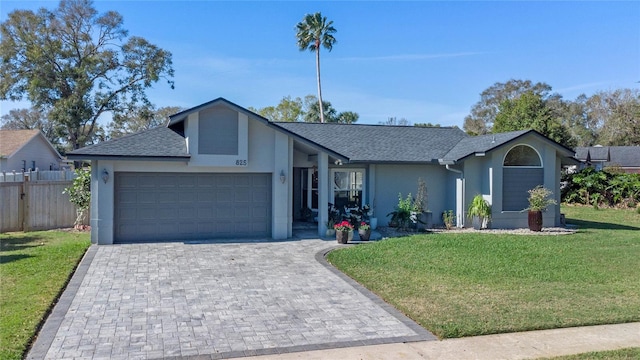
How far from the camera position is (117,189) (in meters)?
13.1

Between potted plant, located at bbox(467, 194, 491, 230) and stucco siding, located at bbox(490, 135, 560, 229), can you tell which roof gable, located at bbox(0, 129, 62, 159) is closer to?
potted plant, located at bbox(467, 194, 491, 230)

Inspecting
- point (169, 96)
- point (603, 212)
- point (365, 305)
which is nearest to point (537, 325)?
point (365, 305)

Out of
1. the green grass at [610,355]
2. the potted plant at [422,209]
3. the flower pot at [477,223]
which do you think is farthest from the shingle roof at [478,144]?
the green grass at [610,355]

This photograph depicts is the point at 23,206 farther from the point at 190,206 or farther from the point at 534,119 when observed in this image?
the point at 534,119

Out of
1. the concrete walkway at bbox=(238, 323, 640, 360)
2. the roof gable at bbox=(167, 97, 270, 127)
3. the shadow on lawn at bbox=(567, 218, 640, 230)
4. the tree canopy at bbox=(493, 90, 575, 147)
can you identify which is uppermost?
the tree canopy at bbox=(493, 90, 575, 147)

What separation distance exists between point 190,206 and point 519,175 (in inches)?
452

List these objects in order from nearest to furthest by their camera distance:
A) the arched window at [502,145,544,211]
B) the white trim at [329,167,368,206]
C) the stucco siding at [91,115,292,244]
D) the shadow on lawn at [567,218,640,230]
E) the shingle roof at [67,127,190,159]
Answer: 1. the shingle roof at [67,127,190,159]
2. the stucco siding at [91,115,292,244]
3. the arched window at [502,145,544,211]
4. the white trim at [329,167,368,206]
5. the shadow on lawn at [567,218,640,230]

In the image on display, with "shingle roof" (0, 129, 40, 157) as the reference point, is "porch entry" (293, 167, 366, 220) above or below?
below

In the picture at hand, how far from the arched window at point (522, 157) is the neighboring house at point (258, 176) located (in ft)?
0.13

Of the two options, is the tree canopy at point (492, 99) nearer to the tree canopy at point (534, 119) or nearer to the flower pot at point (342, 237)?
the tree canopy at point (534, 119)

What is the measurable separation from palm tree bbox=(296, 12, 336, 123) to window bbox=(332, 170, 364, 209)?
22.2 m

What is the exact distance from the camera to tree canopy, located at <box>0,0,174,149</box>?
31.1m

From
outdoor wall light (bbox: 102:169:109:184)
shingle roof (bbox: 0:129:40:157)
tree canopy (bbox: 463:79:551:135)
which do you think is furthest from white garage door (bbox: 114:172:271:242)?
tree canopy (bbox: 463:79:551:135)


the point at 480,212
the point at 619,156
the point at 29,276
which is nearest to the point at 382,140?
the point at 480,212
